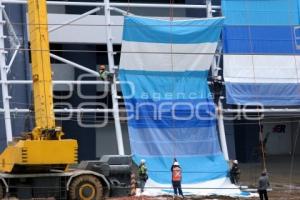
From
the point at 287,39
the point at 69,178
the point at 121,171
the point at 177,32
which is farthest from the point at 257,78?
the point at 69,178

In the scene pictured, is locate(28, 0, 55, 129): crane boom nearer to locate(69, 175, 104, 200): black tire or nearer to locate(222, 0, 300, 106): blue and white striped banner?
locate(69, 175, 104, 200): black tire

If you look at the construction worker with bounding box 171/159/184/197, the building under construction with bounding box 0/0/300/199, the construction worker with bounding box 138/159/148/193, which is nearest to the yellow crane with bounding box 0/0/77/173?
the construction worker with bounding box 171/159/184/197

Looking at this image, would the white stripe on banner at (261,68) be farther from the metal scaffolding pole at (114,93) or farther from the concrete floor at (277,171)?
the metal scaffolding pole at (114,93)

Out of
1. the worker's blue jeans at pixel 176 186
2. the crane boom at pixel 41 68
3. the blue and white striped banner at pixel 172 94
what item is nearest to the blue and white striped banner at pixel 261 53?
the blue and white striped banner at pixel 172 94

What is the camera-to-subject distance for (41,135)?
19.8 metres

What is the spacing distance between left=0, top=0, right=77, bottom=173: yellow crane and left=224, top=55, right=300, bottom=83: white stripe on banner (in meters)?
10.5

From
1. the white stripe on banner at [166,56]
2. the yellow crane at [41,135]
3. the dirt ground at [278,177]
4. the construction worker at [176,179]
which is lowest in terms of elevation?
the dirt ground at [278,177]

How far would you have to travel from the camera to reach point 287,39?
2922 centimetres

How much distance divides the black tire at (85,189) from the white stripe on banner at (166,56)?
28.0 ft

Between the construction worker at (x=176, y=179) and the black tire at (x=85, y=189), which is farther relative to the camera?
the construction worker at (x=176, y=179)

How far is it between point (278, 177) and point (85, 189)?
48.7ft

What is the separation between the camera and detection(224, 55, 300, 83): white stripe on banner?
93.8 feet

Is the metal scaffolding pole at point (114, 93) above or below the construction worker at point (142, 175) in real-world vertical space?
above

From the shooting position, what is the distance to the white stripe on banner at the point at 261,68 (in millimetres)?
28578
